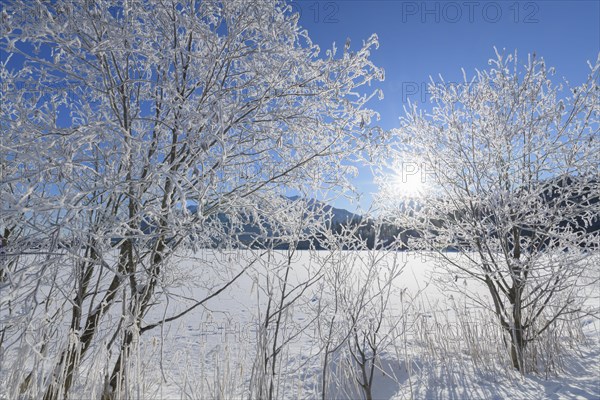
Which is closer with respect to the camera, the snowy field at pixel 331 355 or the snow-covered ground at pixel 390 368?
the snowy field at pixel 331 355

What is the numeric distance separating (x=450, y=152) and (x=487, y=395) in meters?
3.05

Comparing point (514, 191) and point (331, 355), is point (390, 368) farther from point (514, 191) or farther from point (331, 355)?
point (514, 191)

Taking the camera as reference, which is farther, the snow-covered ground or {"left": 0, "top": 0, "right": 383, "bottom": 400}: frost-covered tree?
the snow-covered ground

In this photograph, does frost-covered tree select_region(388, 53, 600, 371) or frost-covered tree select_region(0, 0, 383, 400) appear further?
frost-covered tree select_region(388, 53, 600, 371)

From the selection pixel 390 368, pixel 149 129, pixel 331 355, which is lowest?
pixel 390 368

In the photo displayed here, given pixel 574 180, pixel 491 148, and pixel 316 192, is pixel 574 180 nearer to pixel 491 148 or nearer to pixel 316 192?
pixel 491 148

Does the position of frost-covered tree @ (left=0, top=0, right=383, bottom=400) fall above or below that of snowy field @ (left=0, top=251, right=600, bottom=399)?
above

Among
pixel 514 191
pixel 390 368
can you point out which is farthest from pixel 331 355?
pixel 514 191

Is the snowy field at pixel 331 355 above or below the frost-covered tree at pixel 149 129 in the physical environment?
below

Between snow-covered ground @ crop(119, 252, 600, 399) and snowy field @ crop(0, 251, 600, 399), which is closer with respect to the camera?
snowy field @ crop(0, 251, 600, 399)

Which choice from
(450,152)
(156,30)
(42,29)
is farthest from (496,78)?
(42,29)

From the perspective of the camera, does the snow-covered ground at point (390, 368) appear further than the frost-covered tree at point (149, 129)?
Yes

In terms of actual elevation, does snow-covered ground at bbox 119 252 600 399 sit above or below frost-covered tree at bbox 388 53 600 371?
below

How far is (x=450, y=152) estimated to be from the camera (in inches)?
199
